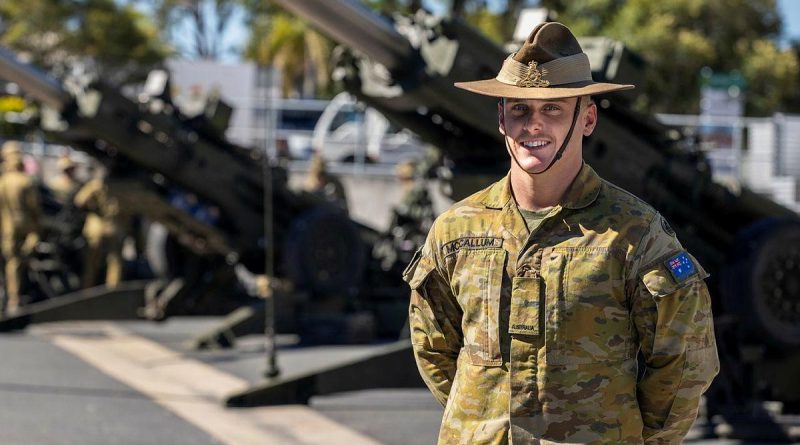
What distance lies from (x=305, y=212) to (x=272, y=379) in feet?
12.3

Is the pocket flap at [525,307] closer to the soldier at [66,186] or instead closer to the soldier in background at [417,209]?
the soldier in background at [417,209]

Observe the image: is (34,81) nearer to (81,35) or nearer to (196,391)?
(196,391)

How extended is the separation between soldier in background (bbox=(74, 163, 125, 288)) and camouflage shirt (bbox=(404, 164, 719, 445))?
12084mm

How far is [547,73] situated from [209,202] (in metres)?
9.81

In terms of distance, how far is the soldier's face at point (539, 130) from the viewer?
377 cm

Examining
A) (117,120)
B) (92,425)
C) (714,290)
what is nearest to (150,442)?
(92,425)

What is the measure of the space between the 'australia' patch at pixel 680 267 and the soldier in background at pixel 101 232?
12333 millimetres

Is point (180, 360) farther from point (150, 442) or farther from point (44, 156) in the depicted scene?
point (44, 156)

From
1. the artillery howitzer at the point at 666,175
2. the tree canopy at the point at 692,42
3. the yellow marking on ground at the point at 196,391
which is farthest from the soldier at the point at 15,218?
the tree canopy at the point at 692,42

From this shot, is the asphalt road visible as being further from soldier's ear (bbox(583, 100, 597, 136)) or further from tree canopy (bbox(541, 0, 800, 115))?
tree canopy (bbox(541, 0, 800, 115))

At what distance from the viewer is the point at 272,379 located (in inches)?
392

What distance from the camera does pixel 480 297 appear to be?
154 inches

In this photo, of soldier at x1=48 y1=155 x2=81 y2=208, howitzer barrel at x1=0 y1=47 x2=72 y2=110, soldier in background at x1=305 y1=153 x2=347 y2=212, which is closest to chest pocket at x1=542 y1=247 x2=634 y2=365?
howitzer barrel at x1=0 y1=47 x2=72 y2=110

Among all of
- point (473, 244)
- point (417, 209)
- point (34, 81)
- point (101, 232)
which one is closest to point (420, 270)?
point (473, 244)
